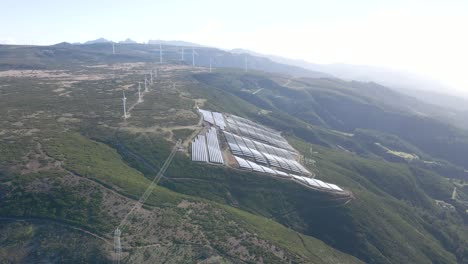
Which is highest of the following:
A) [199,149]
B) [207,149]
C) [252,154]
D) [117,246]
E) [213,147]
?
[199,149]

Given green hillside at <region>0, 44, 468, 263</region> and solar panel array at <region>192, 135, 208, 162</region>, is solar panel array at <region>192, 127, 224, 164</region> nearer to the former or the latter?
solar panel array at <region>192, 135, 208, 162</region>

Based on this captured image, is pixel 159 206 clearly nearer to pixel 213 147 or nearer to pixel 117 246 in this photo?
pixel 117 246

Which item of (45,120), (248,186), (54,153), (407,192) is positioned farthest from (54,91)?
(407,192)

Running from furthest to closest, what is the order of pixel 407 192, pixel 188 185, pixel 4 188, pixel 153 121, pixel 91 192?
pixel 407 192 < pixel 153 121 < pixel 188 185 < pixel 91 192 < pixel 4 188

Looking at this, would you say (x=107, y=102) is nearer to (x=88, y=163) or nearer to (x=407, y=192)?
(x=88, y=163)

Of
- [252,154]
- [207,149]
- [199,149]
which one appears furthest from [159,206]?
[252,154]

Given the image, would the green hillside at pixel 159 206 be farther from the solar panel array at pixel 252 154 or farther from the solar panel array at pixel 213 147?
the solar panel array at pixel 213 147

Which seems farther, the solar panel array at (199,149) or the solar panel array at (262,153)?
the solar panel array at (262,153)

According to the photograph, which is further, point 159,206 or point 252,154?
point 252,154

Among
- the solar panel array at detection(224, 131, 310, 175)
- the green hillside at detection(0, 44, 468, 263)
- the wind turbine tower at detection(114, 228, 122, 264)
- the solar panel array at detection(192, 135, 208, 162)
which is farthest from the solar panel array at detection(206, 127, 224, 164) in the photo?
the wind turbine tower at detection(114, 228, 122, 264)

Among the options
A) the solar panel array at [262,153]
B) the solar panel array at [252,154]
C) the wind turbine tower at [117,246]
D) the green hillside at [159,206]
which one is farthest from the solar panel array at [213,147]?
the wind turbine tower at [117,246]

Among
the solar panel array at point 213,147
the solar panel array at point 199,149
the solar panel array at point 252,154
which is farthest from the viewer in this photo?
the solar panel array at point 252,154
